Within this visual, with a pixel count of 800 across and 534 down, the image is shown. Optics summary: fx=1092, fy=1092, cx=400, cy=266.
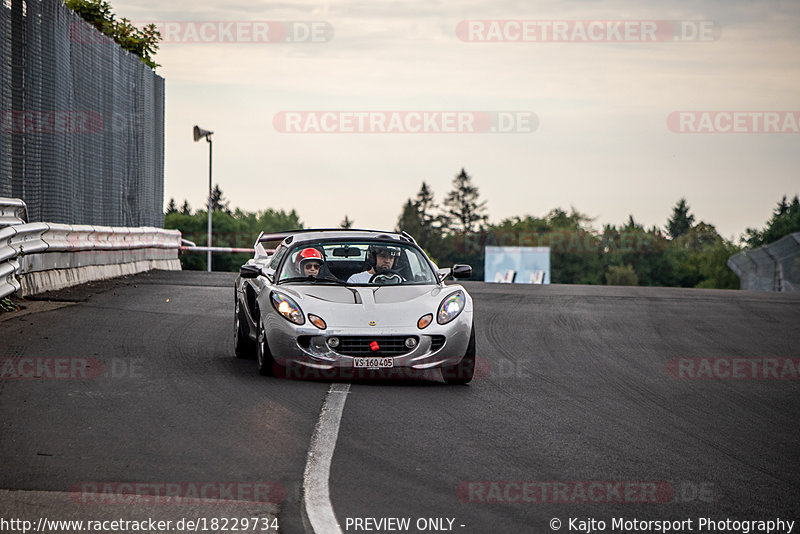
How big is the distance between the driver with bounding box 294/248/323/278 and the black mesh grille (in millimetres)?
1214

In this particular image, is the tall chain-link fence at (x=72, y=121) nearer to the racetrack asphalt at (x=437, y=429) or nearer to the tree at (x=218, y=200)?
the racetrack asphalt at (x=437, y=429)

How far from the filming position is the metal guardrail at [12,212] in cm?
1408

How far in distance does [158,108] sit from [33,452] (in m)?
20.2

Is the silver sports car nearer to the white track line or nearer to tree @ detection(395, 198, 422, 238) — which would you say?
the white track line

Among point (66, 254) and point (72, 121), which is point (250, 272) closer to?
point (66, 254)

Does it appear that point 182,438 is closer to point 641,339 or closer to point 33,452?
point 33,452

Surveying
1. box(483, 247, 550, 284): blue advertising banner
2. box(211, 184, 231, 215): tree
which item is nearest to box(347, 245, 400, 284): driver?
box(483, 247, 550, 284): blue advertising banner

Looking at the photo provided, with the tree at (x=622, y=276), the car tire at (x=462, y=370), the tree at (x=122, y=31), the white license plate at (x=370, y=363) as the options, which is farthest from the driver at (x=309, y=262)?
the tree at (x=622, y=276)

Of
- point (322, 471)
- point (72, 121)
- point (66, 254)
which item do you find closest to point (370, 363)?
point (322, 471)

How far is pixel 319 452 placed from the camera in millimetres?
6332

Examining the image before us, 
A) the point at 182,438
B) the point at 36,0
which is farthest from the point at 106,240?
the point at 182,438

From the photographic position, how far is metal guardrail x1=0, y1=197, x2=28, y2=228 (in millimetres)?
14078

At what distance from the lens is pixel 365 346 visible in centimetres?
909

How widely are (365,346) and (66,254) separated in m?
9.54
